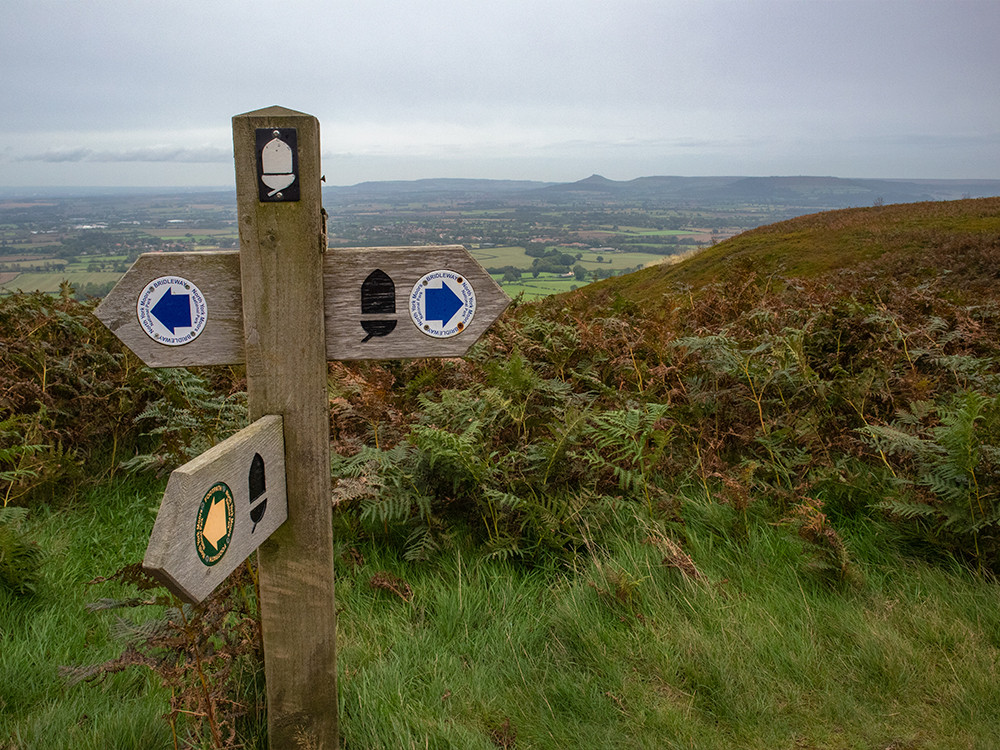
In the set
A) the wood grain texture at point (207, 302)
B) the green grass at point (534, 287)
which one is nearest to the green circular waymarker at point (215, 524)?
the wood grain texture at point (207, 302)

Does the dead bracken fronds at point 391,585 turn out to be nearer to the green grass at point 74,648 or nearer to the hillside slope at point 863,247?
the green grass at point 74,648

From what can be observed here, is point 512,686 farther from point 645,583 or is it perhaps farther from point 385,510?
point 385,510

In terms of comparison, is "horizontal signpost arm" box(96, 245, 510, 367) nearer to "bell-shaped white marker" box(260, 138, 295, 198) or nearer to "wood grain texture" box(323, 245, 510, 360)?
"wood grain texture" box(323, 245, 510, 360)

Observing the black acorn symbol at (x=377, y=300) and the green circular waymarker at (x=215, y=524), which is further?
the black acorn symbol at (x=377, y=300)

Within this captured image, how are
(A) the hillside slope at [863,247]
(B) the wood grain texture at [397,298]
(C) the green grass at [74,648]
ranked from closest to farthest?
(B) the wood grain texture at [397,298], (C) the green grass at [74,648], (A) the hillside slope at [863,247]

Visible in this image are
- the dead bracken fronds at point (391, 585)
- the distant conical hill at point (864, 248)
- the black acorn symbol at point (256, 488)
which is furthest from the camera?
the distant conical hill at point (864, 248)

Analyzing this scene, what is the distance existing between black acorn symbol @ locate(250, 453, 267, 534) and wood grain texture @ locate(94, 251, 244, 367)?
309mm

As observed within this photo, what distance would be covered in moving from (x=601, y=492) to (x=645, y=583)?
75 centimetres

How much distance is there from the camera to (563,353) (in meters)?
4.54

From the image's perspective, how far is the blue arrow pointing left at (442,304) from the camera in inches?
66.8

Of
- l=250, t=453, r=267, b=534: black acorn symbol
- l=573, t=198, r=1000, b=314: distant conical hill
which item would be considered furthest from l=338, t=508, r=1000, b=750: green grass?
l=573, t=198, r=1000, b=314: distant conical hill

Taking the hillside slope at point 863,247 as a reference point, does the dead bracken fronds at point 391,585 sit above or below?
below

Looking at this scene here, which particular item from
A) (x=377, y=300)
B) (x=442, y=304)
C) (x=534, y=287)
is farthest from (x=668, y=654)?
(x=534, y=287)

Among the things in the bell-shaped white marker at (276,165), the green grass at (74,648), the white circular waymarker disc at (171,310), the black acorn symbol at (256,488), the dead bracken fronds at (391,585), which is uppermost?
the bell-shaped white marker at (276,165)
